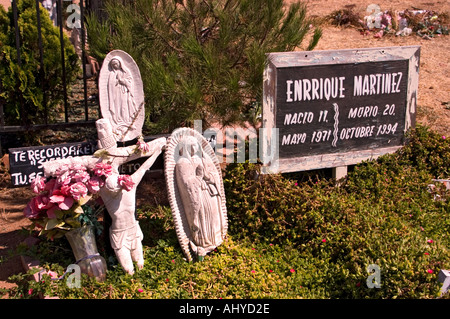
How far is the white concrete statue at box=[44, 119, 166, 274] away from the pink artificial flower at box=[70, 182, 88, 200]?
0.51ft

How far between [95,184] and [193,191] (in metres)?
0.73

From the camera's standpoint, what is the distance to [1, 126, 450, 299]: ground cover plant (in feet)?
11.5

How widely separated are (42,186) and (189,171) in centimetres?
102

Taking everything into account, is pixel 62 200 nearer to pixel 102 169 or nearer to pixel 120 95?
pixel 102 169

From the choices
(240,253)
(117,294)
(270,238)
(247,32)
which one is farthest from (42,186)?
(247,32)

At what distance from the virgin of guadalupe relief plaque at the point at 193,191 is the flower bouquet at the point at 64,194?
437mm

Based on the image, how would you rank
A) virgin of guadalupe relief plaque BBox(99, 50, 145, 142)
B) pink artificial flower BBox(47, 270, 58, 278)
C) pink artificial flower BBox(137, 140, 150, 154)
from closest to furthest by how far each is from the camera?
pink artificial flower BBox(47, 270, 58, 278) → pink artificial flower BBox(137, 140, 150, 154) → virgin of guadalupe relief plaque BBox(99, 50, 145, 142)

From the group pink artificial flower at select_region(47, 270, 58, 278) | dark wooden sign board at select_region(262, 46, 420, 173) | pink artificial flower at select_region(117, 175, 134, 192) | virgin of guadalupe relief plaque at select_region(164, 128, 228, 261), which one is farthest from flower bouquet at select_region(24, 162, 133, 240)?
dark wooden sign board at select_region(262, 46, 420, 173)

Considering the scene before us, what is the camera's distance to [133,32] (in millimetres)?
4711

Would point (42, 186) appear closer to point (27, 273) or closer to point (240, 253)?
point (27, 273)

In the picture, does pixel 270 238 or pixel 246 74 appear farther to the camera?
pixel 246 74

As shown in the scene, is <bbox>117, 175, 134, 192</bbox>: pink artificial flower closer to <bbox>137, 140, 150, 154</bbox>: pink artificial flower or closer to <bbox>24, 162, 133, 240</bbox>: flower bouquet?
<bbox>24, 162, 133, 240</bbox>: flower bouquet

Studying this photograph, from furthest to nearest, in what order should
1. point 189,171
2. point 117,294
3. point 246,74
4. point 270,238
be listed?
1. point 246,74
2. point 270,238
3. point 189,171
4. point 117,294

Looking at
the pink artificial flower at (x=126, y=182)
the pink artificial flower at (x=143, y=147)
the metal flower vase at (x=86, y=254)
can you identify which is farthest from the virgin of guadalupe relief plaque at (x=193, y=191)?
the metal flower vase at (x=86, y=254)
